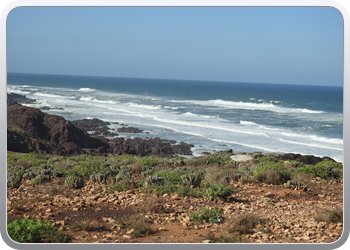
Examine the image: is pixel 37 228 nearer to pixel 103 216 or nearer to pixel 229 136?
pixel 103 216

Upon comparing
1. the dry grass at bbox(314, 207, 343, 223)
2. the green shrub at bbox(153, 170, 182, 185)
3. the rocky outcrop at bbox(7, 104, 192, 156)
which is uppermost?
the dry grass at bbox(314, 207, 343, 223)

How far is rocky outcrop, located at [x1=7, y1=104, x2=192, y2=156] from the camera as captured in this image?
17719 millimetres

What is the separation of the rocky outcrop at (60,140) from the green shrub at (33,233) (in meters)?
13.7

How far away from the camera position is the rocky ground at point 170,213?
413 centimetres

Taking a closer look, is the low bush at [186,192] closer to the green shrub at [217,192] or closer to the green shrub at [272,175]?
the green shrub at [217,192]

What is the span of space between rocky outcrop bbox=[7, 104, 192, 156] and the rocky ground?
11573 mm

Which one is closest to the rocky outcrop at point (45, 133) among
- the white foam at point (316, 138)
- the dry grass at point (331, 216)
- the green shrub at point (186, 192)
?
the green shrub at point (186, 192)

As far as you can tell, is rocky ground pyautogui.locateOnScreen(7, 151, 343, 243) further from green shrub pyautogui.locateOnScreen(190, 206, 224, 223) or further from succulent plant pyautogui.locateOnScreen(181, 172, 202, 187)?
succulent plant pyautogui.locateOnScreen(181, 172, 202, 187)

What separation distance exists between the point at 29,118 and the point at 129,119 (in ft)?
45.6

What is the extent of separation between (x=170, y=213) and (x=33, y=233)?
6.65 feet

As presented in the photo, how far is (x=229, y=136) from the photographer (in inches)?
1003

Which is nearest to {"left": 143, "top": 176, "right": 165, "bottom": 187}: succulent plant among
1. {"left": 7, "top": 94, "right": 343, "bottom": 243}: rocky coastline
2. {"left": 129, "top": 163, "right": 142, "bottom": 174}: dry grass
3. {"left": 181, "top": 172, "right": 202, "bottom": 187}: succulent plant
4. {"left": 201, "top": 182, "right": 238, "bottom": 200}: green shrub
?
{"left": 7, "top": 94, "right": 343, "bottom": 243}: rocky coastline

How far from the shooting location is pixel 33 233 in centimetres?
386

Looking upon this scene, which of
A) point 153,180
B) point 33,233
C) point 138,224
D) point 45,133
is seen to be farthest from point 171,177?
point 45,133
